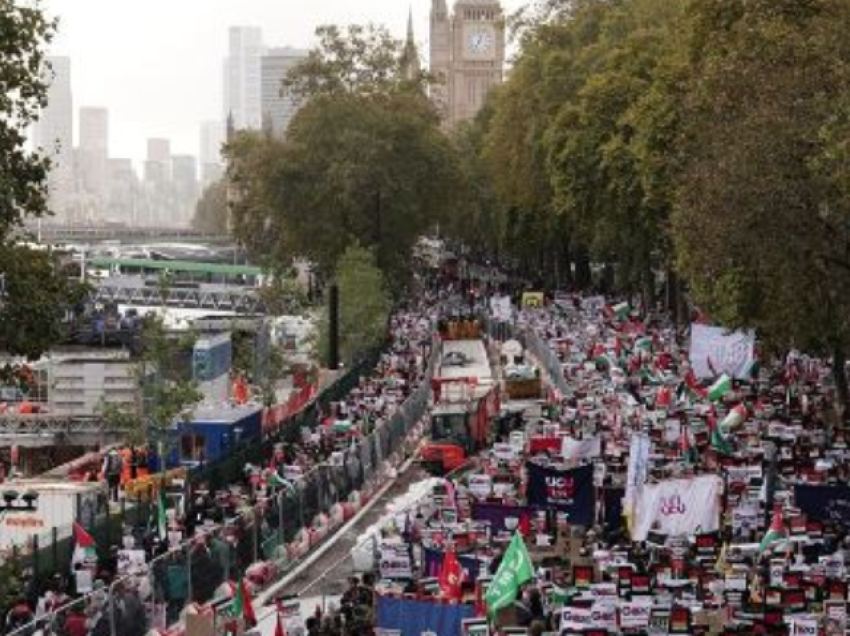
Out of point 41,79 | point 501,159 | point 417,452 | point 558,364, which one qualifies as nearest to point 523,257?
point 501,159

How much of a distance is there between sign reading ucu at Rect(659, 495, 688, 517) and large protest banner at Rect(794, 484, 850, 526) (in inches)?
90.8

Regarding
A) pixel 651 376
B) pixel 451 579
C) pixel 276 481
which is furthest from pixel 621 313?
pixel 451 579

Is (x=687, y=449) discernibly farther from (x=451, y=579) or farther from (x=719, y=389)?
(x=451, y=579)

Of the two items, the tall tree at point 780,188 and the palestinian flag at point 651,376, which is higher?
the tall tree at point 780,188

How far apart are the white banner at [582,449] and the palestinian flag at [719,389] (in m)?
4.98

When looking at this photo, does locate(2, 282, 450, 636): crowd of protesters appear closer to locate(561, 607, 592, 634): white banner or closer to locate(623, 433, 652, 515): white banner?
locate(561, 607, 592, 634): white banner

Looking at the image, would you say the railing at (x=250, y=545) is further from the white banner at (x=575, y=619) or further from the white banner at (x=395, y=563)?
the white banner at (x=575, y=619)

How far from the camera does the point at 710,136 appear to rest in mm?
41781

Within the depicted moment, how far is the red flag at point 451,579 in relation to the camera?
1003 inches

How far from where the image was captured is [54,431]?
206ft

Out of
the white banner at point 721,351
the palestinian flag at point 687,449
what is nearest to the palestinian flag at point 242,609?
the palestinian flag at point 687,449

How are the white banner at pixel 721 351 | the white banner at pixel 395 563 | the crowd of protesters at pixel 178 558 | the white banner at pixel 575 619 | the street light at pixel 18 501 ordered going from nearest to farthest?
the white banner at pixel 575 619 < the crowd of protesters at pixel 178 558 < the white banner at pixel 395 563 < the street light at pixel 18 501 < the white banner at pixel 721 351

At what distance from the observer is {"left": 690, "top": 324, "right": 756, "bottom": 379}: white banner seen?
46312 mm

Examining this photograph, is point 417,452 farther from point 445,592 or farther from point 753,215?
point 445,592
